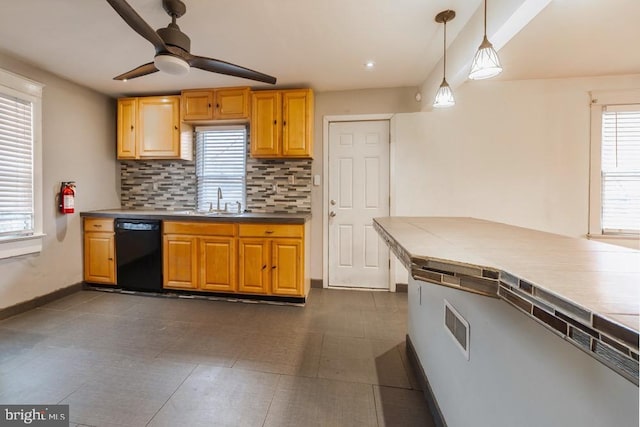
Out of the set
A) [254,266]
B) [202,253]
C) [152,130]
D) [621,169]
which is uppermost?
[152,130]

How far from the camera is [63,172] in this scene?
303 centimetres

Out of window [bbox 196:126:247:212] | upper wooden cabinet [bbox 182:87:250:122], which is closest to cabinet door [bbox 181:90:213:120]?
upper wooden cabinet [bbox 182:87:250:122]

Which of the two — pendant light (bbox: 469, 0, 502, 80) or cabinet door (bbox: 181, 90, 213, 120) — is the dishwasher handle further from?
→ pendant light (bbox: 469, 0, 502, 80)

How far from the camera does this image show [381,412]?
1.49 m

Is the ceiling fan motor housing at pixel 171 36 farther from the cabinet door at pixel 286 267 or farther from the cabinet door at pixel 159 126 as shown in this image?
the cabinet door at pixel 286 267

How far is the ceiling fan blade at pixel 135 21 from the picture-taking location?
1.42m

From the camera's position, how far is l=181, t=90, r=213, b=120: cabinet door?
10.6 feet

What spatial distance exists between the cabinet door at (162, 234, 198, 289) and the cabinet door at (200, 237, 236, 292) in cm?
9

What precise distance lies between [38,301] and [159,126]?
2.22 metres

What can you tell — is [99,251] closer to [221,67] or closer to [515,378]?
[221,67]

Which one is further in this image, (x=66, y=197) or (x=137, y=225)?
(x=137, y=225)

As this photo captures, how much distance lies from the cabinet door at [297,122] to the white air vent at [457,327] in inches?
90.0

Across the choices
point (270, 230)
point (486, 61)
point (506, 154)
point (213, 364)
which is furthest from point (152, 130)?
point (506, 154)

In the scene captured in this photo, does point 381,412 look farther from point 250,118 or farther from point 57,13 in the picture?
point 57,13
